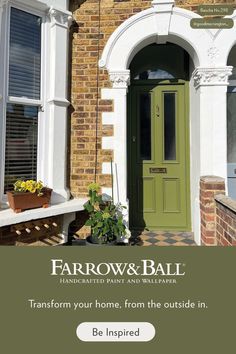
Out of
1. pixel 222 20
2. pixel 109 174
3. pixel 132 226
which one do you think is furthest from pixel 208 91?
pixel 132 226

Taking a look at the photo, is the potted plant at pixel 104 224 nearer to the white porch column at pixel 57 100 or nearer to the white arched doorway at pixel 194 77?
the white arched doorway at pixel 194 77

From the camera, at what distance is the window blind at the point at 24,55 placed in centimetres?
318

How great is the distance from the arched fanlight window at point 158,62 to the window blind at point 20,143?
1.78 metres

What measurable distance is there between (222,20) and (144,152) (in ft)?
6.55

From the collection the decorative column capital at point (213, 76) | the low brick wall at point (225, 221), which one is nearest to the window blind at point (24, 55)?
the decorative column capital at point (213, 76)

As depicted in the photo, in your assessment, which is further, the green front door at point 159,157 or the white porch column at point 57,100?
the green front door at point 159,157

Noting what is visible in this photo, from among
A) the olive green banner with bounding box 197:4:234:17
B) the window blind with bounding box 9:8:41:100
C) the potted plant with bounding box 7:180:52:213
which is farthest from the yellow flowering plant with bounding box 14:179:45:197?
the olive green banner with bounding box 197:4:234:17

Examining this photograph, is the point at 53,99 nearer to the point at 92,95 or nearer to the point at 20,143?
the point at 92,95

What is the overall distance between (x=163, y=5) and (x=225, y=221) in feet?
9.28

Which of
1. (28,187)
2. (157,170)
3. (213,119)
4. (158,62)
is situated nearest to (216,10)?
(158,62)

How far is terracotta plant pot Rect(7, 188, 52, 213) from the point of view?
118 inches

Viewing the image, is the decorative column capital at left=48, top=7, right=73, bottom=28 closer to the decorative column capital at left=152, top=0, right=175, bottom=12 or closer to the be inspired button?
the decorative column capital at left=152, top=0, right=175, bottom=12

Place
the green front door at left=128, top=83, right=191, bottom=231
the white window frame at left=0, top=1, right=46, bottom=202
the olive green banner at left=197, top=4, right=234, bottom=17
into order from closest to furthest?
the white window frame at left=0, top=1, right=46, bottom=202 → the olive green banner at left=197, top=4, right=234, bottom=17 → the green front door at left=128, top=83, right=191, bottom=231

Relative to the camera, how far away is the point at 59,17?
3.47m
